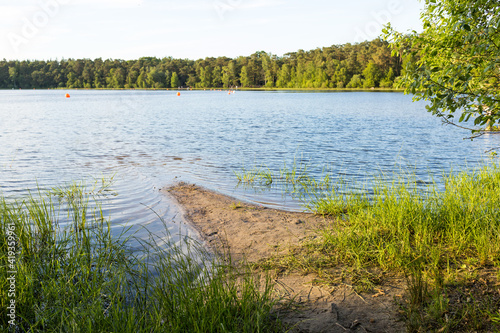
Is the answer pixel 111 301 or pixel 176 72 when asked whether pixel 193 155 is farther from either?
pixel 176 72

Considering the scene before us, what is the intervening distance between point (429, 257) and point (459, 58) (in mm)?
2751

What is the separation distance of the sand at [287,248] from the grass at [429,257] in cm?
19

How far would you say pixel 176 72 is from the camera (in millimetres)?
175375

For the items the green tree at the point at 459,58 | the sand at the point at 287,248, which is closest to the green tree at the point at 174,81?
the sand at the point at 287,248

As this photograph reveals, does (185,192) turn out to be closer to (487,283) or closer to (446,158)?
Result: (487,283)

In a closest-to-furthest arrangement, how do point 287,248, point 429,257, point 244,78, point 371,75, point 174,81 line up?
point 429,257, point 287,248, point 371,75, point 244,78, point 174,81

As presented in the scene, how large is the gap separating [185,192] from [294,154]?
730cm

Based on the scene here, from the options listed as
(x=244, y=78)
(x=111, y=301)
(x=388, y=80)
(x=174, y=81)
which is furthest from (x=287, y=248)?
(x=174, y=81)

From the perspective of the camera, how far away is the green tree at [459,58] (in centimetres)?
389

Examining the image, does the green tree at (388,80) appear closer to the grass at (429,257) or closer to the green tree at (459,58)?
the green tree at (459,58)

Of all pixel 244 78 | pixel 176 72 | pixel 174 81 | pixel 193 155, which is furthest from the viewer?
pixel 176 72

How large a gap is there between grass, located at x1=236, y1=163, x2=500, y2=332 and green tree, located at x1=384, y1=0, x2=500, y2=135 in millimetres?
1349

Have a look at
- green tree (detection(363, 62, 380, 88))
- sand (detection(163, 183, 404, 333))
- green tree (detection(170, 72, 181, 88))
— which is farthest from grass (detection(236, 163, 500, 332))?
green tree (detection(170, 72, 181, 88))

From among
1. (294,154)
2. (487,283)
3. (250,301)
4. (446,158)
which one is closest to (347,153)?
(294,154)
